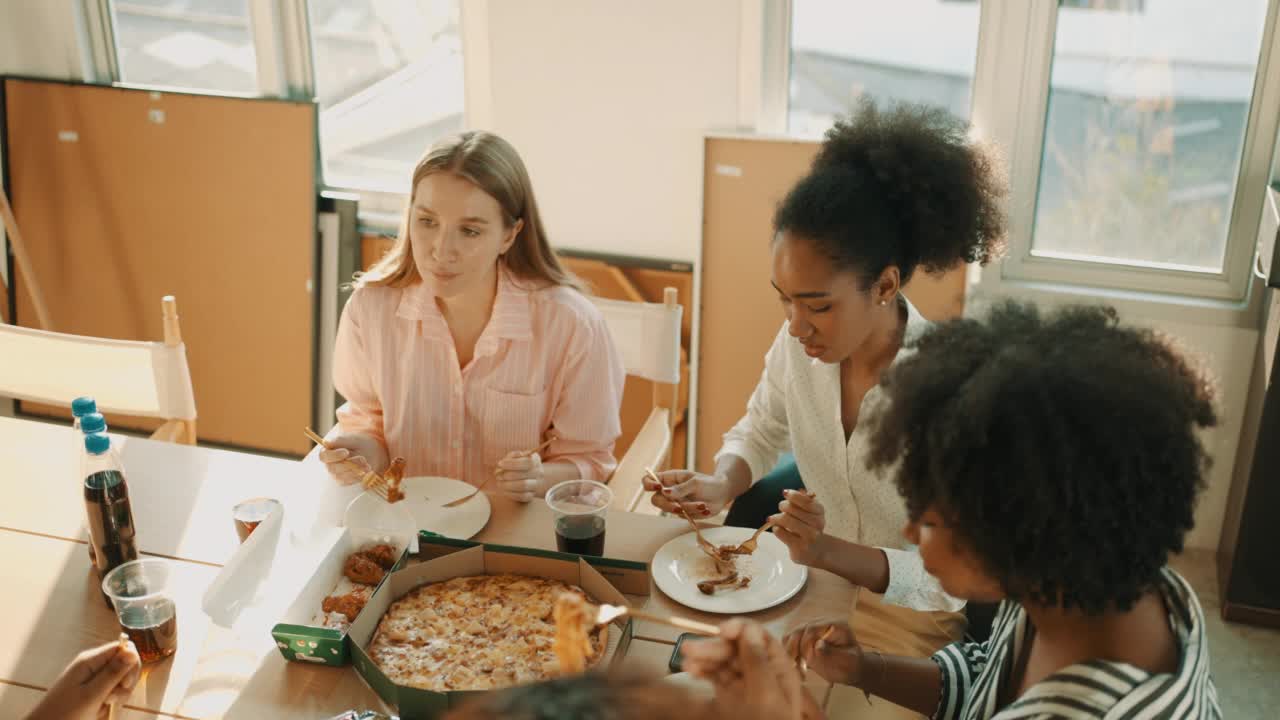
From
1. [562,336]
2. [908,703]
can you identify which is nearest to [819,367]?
[562,336]

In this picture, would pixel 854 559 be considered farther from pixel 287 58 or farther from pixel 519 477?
pixel 287 58

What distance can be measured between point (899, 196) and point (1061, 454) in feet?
2.79

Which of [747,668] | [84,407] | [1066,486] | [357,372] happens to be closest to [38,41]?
[357,372]

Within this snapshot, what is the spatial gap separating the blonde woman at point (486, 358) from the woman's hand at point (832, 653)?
2.40 feet

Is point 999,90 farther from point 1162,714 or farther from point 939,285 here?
point 1162,714

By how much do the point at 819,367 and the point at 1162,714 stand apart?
39.8 inches

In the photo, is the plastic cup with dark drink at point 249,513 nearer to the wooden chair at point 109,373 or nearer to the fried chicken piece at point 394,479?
the fried chicken piece at point 394,479

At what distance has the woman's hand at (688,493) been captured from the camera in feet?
5.39

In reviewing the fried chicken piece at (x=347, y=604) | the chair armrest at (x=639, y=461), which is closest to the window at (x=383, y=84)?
the chair armrest at (x=639, y=461)

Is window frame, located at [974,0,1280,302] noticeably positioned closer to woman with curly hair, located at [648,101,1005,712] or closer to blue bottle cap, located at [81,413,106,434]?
woman with curly hair, located at [648,101,1005,712]

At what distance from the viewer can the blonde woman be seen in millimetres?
1981

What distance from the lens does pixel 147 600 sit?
132 centimetres

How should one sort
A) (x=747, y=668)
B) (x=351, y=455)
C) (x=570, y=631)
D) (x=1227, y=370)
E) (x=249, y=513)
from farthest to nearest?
(x=1227, y=370), (x=351, y=455), (x=249, y=513), (x=570, y=631), (x=747, y=668)

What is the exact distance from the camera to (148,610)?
133 centimetres
